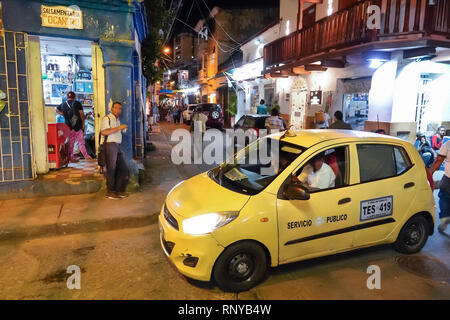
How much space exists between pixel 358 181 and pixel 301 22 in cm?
1324

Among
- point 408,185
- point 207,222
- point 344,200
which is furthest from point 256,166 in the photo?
point 408,185

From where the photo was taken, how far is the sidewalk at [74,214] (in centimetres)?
507

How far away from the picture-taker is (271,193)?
3.58 metres

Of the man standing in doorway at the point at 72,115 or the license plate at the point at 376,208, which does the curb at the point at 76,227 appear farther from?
the license plate at the point at 376,208

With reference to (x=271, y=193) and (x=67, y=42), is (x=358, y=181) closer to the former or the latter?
(x=271, y=193)

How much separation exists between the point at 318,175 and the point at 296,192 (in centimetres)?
65

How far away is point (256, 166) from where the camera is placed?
454cm

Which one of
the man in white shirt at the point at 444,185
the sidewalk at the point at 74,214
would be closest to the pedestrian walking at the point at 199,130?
the sidewalk at the point at 74,214

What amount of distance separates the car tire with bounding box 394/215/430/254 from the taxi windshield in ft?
6.42

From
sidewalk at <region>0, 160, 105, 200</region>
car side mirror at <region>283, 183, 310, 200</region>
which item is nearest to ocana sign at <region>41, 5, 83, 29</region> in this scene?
sidewalk at <region>0, 160, 105, 200</region>

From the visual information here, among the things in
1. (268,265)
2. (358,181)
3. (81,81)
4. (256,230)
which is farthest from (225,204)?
(81,81)

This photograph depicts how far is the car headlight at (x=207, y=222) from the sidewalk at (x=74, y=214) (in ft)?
8.20

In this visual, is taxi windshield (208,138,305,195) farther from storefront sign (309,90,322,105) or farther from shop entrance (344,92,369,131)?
storefront sign (309,90,322,105)

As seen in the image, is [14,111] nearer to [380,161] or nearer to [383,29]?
[380,161]
